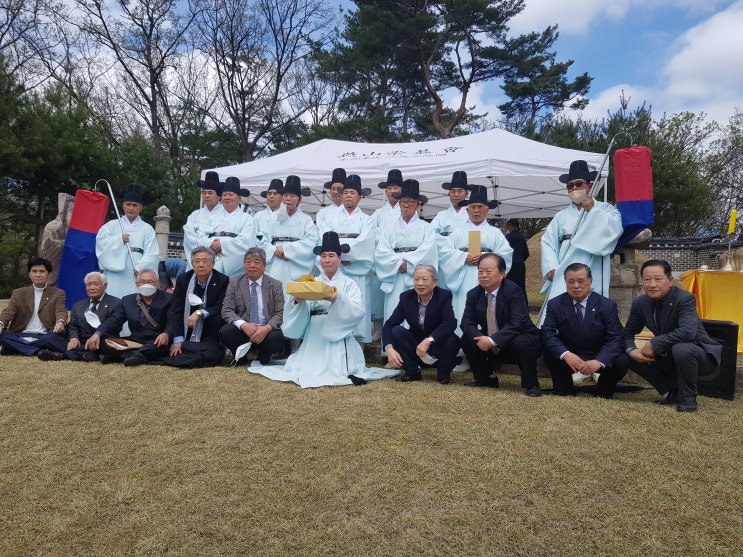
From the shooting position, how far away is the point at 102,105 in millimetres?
22375

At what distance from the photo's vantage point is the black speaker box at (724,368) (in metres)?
4.04

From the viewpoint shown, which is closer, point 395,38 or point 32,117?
point 32,117

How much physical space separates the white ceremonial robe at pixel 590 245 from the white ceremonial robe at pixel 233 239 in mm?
3213

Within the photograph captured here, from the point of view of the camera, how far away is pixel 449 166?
8.02 metres

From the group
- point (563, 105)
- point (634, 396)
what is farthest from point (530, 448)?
point (563, 105)

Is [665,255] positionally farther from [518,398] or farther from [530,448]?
[530,448]

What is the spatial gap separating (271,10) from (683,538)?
24891 mm

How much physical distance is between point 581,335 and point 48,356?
4.88m

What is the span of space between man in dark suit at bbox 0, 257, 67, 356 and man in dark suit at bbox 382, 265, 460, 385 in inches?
139

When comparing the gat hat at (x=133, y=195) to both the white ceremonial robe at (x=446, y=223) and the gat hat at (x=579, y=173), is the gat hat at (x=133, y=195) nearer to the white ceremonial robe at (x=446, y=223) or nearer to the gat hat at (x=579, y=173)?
the white ceremonial robe at (x=446, y=223)

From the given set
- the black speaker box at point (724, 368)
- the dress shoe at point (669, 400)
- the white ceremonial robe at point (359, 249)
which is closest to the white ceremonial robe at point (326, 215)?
the white ceremonial robe at point (359, 249)

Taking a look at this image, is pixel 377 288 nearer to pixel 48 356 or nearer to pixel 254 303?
pixel 254 303

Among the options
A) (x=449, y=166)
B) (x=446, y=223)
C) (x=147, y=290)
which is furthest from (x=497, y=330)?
(x=449, y=166)

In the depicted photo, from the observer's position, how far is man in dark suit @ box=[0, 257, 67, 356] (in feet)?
18.4
